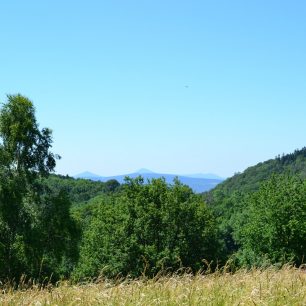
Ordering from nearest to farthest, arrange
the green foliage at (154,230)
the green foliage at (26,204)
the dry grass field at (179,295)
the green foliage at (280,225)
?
the dry grass field at (179,295)
the green foliage at (26,204)
the green foliage at (280,225)
the green foliage at (154,230)

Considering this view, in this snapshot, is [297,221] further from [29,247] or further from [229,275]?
[229,275]

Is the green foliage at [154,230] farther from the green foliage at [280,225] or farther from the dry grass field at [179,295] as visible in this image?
the dry grass field at [179,295]

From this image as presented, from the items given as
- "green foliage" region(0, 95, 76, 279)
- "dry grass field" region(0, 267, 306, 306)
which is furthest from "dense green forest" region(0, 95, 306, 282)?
→ "dry grass field" region(0, 267, 306, 306)

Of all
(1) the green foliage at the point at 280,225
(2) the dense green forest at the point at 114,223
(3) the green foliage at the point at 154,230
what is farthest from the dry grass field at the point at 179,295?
(3) the green foliage at the point at 154,230

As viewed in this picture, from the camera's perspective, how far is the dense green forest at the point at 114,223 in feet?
104

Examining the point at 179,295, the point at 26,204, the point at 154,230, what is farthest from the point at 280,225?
the point at 179,295

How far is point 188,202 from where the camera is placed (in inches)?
2088

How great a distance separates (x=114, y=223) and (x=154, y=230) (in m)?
5.00

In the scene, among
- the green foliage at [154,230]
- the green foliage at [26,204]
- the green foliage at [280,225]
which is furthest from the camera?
the green foliage at [154,230]

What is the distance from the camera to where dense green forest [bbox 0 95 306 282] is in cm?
3178

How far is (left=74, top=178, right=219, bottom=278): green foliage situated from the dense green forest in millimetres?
111

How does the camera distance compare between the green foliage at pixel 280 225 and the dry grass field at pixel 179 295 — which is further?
the green foliage at pixel 280 225

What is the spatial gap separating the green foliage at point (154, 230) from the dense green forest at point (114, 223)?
0.36 ft

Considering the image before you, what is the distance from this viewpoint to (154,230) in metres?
51.3
